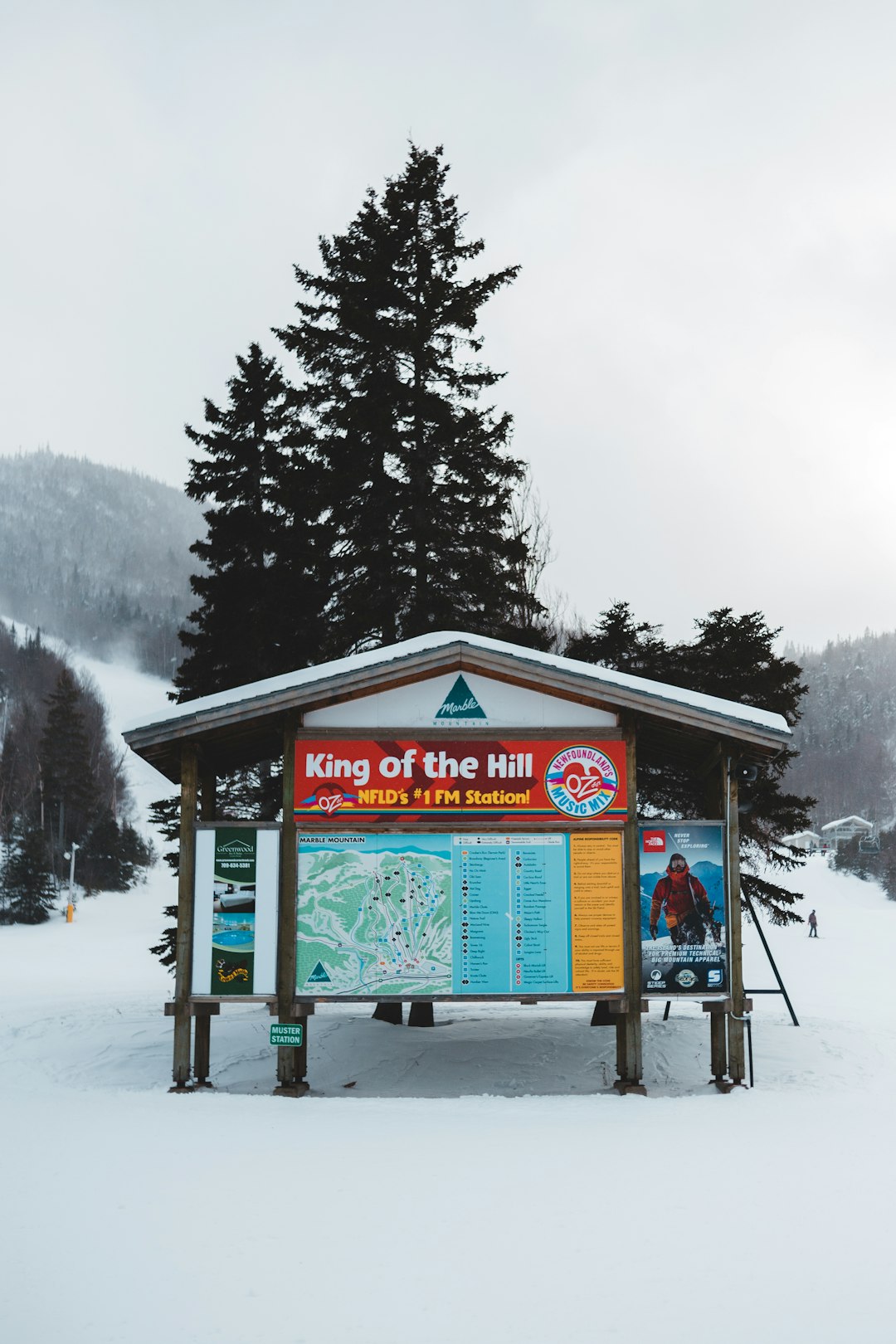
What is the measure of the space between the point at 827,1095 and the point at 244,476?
1533cm

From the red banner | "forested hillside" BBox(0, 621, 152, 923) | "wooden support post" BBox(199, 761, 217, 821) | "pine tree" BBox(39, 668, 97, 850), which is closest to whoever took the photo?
the red banner

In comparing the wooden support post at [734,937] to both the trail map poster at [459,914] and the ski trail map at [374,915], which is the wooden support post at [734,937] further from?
the ski trail map at [374,915]

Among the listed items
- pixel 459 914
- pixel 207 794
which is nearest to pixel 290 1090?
pixel 459 914

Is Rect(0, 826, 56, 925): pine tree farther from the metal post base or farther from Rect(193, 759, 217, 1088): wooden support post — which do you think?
the metal post base

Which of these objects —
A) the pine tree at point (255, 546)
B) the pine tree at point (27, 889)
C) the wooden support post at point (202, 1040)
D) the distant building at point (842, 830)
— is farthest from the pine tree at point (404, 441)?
the distant building at point (842, 830)

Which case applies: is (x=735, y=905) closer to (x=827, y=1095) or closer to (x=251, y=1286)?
(x=827, y=1095)

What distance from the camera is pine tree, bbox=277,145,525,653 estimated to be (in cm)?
1816

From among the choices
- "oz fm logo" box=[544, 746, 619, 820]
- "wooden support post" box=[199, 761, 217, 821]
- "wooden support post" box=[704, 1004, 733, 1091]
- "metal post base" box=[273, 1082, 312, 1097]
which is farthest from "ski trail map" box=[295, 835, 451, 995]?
"wooden support post" box=[704, 1004, 733, 1091]

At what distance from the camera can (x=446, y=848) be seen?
12.1 meters

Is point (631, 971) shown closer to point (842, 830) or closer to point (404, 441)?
point (404, 441)

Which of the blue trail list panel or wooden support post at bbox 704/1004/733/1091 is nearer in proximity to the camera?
the blue trail list panel

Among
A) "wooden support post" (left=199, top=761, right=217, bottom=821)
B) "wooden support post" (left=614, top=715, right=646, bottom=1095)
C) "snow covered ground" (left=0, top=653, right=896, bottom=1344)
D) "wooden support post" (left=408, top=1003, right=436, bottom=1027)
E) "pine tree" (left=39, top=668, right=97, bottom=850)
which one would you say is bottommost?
"wooden support post" (left=408, top=1003, right=436, bottom=1027)

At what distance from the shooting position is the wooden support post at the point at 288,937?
11.9m

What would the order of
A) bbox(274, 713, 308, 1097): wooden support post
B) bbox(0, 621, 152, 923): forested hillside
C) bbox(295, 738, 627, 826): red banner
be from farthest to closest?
bbox(0, 621, 152, 923): forested hillside → bbox(295, 738, 627, 826): red banner → bbox(274, 713, 308, 1097): wooden support post
